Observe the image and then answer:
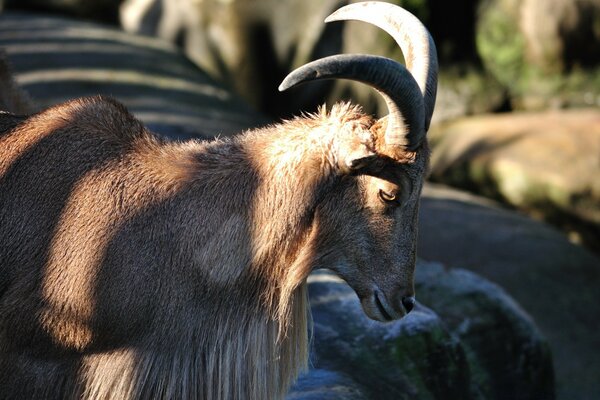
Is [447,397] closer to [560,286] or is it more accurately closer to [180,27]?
[560,286]

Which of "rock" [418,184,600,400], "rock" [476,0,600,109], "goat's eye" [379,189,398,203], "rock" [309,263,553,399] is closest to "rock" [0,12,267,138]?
"rock" [418,184,600,400]

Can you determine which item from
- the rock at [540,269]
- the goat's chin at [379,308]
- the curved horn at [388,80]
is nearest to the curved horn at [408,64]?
the curved horn at [388,80]

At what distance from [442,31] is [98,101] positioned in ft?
33.9

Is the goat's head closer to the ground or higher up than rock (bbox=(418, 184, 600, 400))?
higher up

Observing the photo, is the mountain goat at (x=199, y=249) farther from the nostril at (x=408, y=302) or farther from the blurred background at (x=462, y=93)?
the blurred background at (x=462, y=93)

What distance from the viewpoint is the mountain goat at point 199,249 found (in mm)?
4422

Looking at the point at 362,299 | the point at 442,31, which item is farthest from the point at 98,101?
the point at 442,31

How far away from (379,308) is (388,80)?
3.50 feet

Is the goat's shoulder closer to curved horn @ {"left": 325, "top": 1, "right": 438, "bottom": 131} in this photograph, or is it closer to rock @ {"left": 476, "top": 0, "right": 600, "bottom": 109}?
curved horn @ {"left": 325, "top": 1, "right": 438, "bottom": 131}

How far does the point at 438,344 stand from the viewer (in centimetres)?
628

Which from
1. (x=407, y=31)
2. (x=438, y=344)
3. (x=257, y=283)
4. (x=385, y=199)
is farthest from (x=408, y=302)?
(x=438, y=344)

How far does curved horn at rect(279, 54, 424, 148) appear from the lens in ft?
13.4

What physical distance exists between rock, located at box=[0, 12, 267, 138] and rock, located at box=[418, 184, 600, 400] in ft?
7.91

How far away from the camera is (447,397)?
633 centimetres
